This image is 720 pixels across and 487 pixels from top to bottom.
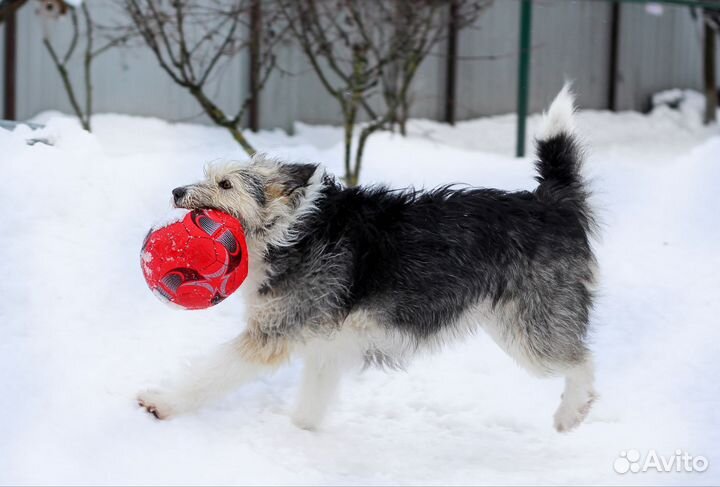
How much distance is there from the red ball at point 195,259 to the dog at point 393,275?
0.13 m

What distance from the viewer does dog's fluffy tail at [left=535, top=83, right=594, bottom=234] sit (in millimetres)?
3992

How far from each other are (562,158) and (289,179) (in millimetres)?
1209

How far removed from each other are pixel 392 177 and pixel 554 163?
3052 millimetres

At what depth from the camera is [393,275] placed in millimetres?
3654

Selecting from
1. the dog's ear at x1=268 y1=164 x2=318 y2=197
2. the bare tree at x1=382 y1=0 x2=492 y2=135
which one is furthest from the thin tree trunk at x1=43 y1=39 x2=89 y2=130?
the dog's ear at x1=268 y1=164 x2=318 y2=197

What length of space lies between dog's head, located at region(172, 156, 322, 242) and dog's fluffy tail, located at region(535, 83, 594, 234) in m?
1.03

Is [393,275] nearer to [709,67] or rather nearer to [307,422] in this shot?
[307,422]

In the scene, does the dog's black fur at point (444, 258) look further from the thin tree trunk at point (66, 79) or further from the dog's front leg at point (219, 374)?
the thin tree trunk at point (66, 79)

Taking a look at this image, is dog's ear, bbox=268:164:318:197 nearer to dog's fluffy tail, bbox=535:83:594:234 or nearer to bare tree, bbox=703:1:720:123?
dog's fluffy tail, bbox=535:83:594:234

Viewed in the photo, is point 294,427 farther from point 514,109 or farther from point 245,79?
point 514,109

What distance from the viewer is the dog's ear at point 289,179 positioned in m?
3.65

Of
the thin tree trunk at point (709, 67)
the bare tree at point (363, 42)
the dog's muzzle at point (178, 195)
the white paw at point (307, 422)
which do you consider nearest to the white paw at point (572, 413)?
the white paw at point (307, 422)

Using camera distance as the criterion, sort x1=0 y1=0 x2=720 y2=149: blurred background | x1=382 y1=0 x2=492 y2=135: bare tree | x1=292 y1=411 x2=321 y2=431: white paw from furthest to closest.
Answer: x1=0 y1=0 x2=720 y2=149: blurred background < x1=382 y1=0 x2=492 y2=135: bare tree < x1=292 y1=411 x2=321 y2=431: white paw

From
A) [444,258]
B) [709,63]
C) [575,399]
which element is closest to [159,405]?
[444,258]
